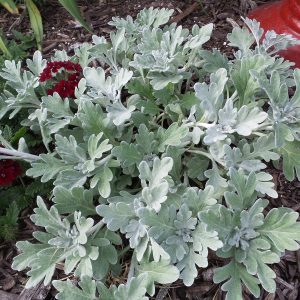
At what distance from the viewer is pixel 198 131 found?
171 cm

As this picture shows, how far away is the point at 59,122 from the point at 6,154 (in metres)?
0.27

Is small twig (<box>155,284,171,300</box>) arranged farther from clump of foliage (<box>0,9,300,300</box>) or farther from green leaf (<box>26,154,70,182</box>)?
green leaf (<box>26,154,70,182</box>)

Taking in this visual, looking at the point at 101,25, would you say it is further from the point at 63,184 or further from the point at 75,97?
the point at 63,184

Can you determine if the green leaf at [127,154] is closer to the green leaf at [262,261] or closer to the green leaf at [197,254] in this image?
the green leaf at [197,254]

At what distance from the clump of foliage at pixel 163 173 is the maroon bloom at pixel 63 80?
0.05 metres

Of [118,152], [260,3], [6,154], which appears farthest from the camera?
[260,3]

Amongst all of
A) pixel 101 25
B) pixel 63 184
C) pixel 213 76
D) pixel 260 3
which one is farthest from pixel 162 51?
pixel 260 3

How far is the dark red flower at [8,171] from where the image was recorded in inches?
73.0

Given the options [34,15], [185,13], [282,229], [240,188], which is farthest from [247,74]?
[34,15]

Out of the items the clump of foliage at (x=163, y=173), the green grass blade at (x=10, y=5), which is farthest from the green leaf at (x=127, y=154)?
the green grass blade at (x=10, y=5)

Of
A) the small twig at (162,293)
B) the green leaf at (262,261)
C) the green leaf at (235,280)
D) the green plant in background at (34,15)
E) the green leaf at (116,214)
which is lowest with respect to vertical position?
the small twig at (162,293)

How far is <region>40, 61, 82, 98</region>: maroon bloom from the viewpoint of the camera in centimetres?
198

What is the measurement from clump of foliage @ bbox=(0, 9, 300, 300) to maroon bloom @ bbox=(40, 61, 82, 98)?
48 mm

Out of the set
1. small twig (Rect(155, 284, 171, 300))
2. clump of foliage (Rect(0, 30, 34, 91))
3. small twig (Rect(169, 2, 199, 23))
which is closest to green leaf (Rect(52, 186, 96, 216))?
small twig (Rect(155, 284, 171, 300))
